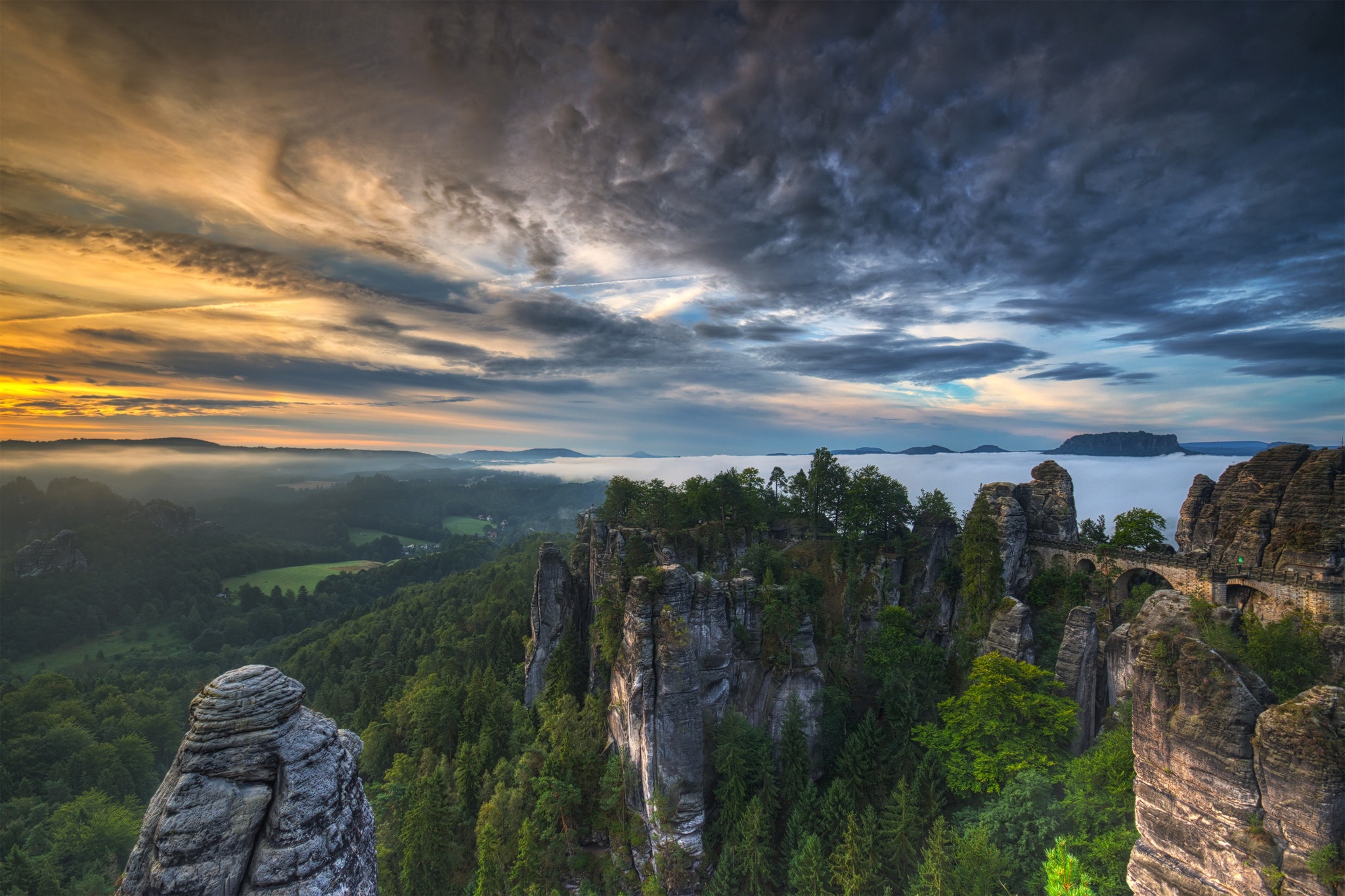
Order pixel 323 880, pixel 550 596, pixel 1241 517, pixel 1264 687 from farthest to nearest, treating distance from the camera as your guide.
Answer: pixel 550 596 < pixel 1241 517 < pixel 1264 687 < pixel 323 880

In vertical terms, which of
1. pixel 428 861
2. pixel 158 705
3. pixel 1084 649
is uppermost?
pixel 1084 649

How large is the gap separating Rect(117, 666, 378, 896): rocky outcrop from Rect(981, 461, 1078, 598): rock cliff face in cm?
3816

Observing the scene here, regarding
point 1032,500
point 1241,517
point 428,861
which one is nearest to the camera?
point 1241,517

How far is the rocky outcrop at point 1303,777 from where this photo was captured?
39.7 ft

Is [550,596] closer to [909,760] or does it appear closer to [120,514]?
[909,760]

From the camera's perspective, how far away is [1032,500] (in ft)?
131

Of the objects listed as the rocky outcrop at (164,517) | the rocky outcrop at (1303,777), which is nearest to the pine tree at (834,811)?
the rocky outcrop at (1303,777)

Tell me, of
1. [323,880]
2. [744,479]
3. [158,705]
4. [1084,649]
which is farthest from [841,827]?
[158,705]

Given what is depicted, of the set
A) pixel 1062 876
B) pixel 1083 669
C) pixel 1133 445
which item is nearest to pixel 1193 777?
pixel 1062 876

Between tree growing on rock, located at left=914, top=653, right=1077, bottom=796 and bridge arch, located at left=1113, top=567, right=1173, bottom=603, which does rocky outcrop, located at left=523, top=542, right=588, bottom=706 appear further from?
bridge arch, located at left=1113, top=567, right=1173, bottom=603

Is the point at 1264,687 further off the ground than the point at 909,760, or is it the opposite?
the point at 1264,687

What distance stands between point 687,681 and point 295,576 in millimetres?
196276

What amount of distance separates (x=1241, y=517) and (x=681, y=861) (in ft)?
119

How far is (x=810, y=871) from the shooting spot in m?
22.3
